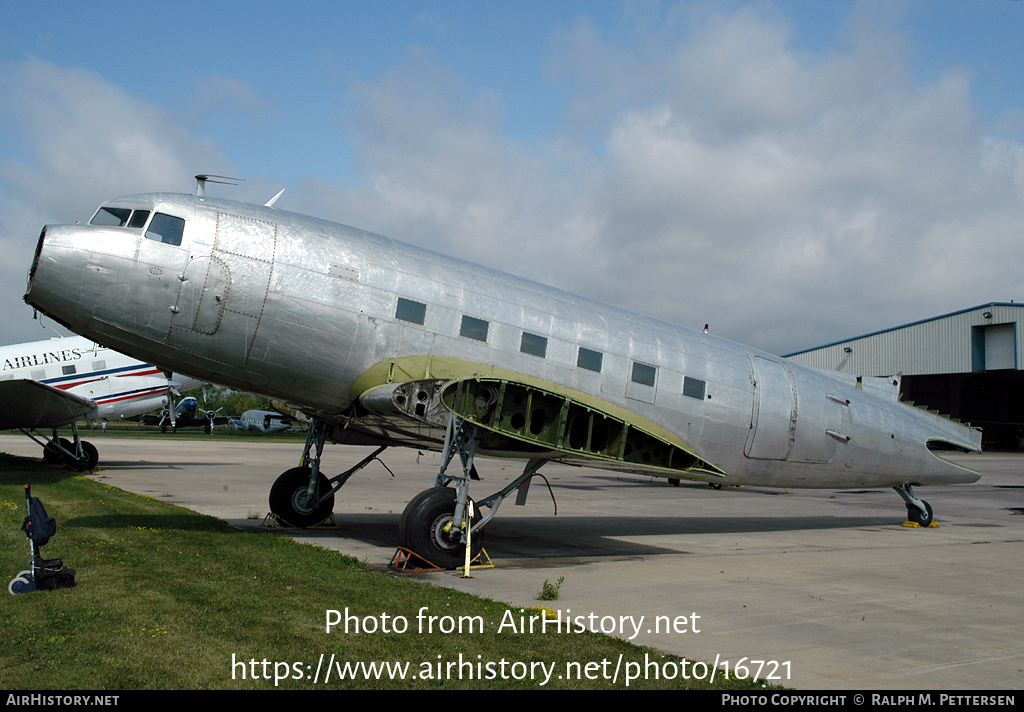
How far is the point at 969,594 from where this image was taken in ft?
33.9

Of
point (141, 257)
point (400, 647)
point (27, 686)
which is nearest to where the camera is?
point (27, 686)

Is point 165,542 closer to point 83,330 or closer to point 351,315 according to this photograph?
point 83,330

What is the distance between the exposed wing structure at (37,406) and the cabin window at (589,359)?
58.7ft

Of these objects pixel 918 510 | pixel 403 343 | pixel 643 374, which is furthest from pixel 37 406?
pixel 918 510

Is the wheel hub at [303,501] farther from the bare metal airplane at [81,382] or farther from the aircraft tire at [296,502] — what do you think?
the bare metal airplane at [81,382]

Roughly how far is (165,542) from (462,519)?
187 inches

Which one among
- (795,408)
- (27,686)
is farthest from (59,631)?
(795,408)

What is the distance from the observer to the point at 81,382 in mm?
28328

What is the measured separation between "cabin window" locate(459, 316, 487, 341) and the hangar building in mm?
36004

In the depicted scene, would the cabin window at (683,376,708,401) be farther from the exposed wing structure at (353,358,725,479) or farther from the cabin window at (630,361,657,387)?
the exposed wing structure at (353,358,725,479)

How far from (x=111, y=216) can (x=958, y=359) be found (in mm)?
57839

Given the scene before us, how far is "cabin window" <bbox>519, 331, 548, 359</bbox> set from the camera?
1213 cm

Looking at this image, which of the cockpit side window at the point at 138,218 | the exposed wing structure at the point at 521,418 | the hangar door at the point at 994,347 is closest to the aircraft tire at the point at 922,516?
the exposed wing structure at the point at 521,418

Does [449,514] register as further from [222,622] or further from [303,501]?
[303,501]
